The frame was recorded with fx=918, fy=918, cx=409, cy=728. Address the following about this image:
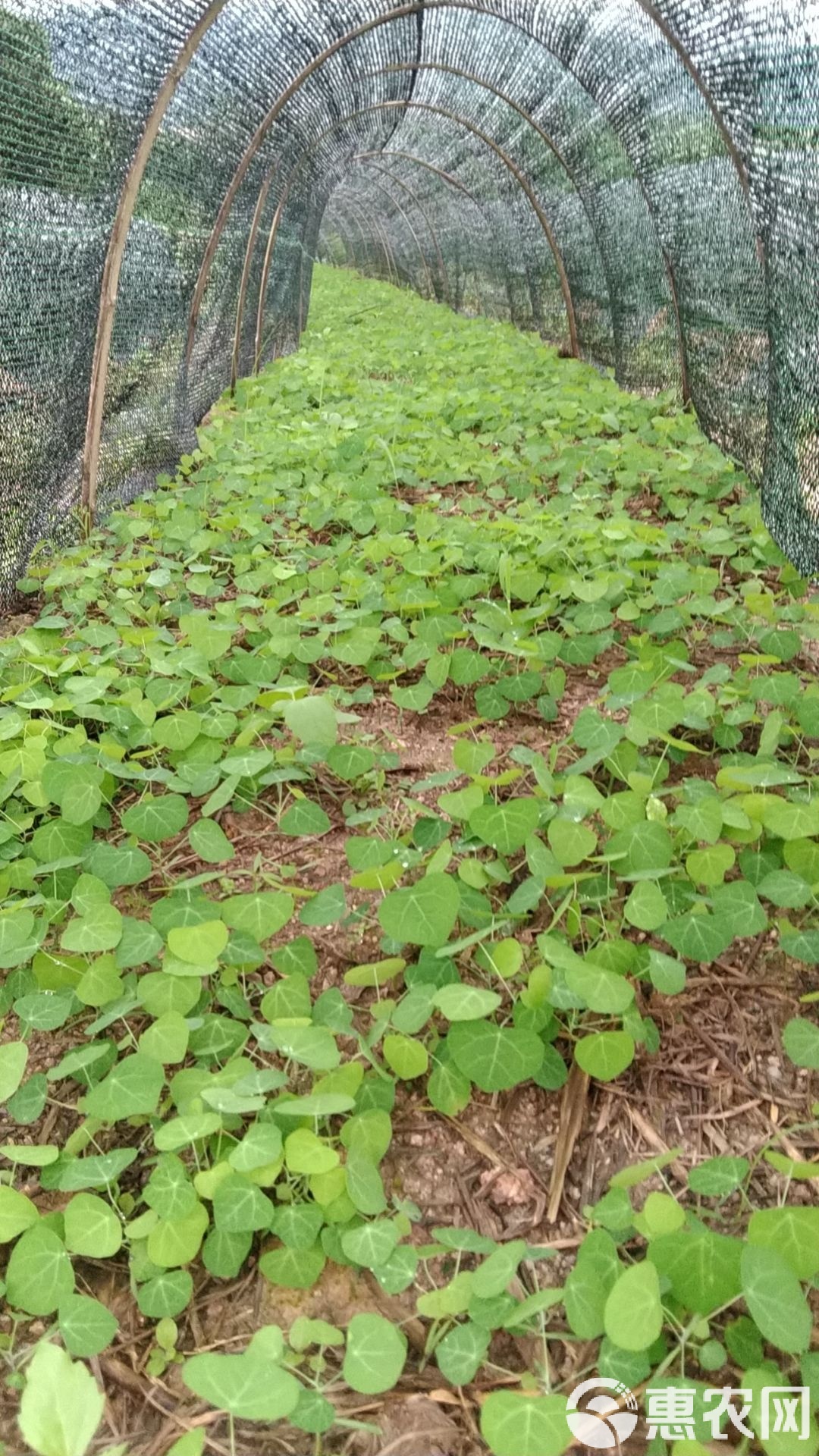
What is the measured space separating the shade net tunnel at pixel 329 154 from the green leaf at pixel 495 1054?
6.36 ft

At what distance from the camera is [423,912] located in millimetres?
1459

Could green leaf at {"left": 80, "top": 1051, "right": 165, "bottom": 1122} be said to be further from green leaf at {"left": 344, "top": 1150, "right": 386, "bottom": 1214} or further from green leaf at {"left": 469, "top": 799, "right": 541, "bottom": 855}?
green leaf at {"left": 469, "top": 799, "right": 541, "bottom": 855}

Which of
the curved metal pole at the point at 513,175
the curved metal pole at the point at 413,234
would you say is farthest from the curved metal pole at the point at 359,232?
the curved metal pole at the point at 513,175

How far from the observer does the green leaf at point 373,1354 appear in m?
1.00

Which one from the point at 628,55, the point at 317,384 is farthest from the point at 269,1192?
the point at 317,384

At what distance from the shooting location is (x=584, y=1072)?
1.40 meters

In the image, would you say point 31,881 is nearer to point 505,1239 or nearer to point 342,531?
point 505,1239

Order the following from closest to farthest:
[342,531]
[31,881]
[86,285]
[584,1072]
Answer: [584,1072] → [31,881] → [86,285] → [342,531]

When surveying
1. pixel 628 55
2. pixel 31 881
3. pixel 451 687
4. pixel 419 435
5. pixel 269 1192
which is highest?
pixel 628 55

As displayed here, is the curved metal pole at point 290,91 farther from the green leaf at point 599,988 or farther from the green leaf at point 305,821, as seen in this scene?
the green leaf at point 599,988

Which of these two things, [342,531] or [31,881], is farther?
[342,531]

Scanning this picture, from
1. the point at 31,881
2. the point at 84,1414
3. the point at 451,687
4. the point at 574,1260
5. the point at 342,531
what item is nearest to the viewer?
the point at 84,1414

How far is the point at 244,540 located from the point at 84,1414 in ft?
9.64

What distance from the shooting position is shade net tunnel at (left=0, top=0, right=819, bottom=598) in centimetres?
284
